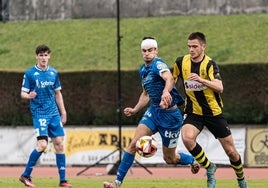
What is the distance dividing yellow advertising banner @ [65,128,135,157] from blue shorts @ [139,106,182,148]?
36.2 ft

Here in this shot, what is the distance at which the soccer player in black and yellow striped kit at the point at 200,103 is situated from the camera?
13.7m

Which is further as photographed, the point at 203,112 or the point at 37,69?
the point at 37,69

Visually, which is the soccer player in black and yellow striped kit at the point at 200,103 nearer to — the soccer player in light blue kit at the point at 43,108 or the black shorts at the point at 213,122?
the black shorts at the point at 213,122

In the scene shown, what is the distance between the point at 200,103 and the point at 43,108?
3657 mm

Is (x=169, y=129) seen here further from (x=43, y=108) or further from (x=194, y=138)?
(x=43, y=108)

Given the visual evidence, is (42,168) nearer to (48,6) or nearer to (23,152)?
(23,152)

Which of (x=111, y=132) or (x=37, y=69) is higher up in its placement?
(x=37, y=69)

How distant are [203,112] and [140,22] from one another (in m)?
23.1

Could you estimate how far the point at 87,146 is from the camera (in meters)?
26.1

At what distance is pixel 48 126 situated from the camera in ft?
53.9

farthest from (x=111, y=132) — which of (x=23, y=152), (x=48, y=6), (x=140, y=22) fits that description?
(x=48, y=6)

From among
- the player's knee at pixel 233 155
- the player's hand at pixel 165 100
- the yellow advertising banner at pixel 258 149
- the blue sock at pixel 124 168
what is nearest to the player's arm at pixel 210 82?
the player's hand at pixel 165 100

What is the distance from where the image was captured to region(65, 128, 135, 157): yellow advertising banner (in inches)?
1017

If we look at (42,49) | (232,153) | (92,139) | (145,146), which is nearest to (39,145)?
(42,49)
